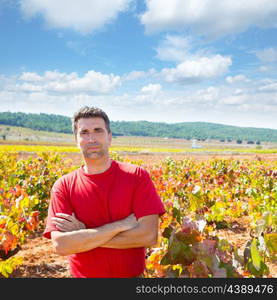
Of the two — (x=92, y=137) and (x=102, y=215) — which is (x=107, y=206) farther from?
(x=92, y=137)

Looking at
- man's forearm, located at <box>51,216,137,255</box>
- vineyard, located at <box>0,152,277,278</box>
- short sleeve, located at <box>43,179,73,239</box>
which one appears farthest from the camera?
short sleeve, located at <box>43,179,73,239</box>

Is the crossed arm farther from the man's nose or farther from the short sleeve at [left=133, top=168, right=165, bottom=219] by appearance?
the man's nose

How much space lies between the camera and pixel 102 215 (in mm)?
2072

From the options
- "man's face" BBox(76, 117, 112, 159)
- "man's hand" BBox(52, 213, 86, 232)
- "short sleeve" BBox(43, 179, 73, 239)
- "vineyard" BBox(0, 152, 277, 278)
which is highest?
"man's face" BBox(76, 117, 112, 159)

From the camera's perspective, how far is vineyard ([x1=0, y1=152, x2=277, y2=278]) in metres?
1.79

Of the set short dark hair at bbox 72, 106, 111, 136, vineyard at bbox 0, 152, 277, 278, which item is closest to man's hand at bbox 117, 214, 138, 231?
vineyard at bbox 0, 152, 277, 278

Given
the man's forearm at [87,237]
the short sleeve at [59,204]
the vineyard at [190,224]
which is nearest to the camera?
the vineyard at [190,224]

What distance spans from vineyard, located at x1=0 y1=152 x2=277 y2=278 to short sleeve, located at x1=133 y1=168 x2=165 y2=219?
141 mm

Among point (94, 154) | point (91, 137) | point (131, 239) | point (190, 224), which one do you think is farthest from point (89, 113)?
point (190, 224)

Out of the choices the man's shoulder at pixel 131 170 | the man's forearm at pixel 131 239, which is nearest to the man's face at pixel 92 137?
the man's shoulder at pixel 131 170

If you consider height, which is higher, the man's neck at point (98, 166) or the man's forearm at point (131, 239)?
the man's neck at point (98, 166)

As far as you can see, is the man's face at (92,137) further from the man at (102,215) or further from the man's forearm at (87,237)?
the man's forearm at (87,237)

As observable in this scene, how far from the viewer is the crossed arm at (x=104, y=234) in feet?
6.44

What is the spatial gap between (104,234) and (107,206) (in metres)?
0.18
